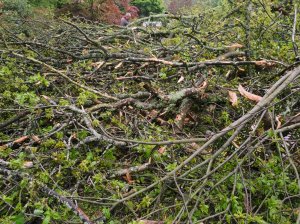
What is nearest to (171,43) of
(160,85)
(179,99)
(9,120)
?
(160,85)

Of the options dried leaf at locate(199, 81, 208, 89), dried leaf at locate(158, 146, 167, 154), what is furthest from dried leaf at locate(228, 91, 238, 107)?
dried leaf at locate(158, 146, 167, 154)

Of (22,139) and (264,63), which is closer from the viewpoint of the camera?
(22,139)

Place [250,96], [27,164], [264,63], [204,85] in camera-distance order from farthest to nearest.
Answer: [264,63] → [204,85] → [250,96] → [27,164]

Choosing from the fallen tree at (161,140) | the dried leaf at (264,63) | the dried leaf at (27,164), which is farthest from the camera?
the dried leaf at (264,63)

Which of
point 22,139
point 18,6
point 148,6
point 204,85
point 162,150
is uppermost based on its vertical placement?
point 204,85

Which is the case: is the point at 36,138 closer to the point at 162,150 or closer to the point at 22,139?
the point at 22,139

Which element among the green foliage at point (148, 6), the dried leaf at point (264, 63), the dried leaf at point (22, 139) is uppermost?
the dried leaf at point (264, 63)

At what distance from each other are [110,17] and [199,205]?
34.3ft

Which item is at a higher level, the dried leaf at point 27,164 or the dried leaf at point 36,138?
the dried leaf at point 27,164

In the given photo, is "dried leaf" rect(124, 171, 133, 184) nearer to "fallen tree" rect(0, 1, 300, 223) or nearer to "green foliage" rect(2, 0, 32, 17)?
"fallen tree" rect(0, 1, 300, 223)

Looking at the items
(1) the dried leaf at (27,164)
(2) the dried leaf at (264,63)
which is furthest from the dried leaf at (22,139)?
(2) the dried leaf at (264,63)

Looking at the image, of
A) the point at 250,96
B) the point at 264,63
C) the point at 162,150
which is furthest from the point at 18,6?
the point at 162,150

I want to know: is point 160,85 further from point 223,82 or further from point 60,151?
point 60,151

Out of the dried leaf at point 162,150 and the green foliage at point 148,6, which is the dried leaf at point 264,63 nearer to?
the dried leaf at point 162,150
